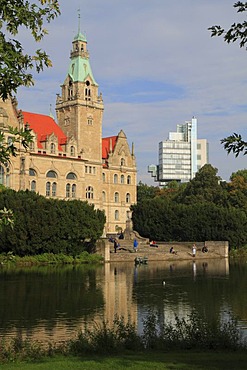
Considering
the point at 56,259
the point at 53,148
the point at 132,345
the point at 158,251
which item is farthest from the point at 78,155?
the point at 132,345

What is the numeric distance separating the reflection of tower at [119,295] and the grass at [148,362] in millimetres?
7433

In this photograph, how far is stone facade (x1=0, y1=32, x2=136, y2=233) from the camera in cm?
7469

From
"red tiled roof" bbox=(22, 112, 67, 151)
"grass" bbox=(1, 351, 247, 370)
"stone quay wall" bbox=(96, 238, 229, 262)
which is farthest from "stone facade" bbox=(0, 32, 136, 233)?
"grass" bbox=(1, 351, 247, 370)

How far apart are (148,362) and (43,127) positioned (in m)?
72.2

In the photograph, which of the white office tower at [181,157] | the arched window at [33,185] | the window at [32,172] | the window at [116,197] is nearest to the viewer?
the arched window at [33,185]

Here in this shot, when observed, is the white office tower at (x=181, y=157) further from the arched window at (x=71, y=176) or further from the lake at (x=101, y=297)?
the lake at (x=101, y=297)

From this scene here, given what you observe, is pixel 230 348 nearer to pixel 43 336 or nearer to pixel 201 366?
pixel 201 366

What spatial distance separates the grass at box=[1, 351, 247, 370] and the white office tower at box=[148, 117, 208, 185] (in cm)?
17662

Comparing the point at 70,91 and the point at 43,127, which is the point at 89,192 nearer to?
the point at 43,127

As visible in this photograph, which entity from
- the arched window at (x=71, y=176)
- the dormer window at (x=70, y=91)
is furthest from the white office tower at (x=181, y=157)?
the arched window at (x=71, y=176)

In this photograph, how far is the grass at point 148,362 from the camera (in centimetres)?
1180

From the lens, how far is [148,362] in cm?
1227

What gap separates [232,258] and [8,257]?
2289 inches

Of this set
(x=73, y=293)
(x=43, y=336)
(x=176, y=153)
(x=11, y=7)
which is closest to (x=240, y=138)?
(x=11, y=7)
